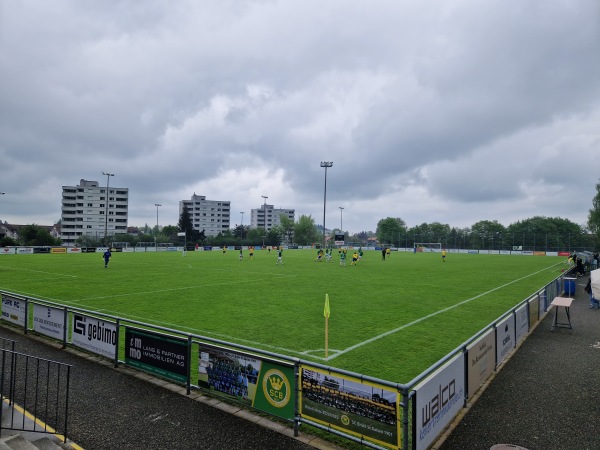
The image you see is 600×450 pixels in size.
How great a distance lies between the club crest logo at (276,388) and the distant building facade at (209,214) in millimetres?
163009

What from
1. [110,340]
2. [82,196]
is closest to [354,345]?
[110,340]

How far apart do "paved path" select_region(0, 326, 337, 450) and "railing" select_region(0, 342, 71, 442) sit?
22 centimetres

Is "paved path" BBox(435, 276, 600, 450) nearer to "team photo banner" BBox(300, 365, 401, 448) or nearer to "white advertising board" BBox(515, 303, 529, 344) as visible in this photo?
"white advertising board" BBox(515, 303, 529, 344)

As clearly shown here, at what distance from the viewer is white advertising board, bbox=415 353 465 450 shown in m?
5.10

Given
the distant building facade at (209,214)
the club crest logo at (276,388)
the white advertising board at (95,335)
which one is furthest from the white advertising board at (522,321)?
the distant building facade at (209,214)

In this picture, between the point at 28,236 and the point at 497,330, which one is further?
the point at 28,236

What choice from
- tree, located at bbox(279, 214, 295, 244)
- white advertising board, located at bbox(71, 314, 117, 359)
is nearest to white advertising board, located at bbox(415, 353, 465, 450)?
white advertising board, located at bbox(71, 314, 117, 359)

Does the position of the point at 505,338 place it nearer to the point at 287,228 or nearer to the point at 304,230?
the point at 304,230

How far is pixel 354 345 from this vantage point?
34.1ft

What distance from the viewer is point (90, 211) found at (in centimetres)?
11744

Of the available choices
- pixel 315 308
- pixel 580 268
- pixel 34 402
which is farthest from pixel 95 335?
pixel 580 268

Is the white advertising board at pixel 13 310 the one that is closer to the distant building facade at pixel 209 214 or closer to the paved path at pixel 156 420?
the paved path at pixel 156 420

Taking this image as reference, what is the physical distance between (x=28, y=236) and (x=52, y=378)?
8818 centimetres

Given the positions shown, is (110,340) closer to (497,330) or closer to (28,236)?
(497,330)
